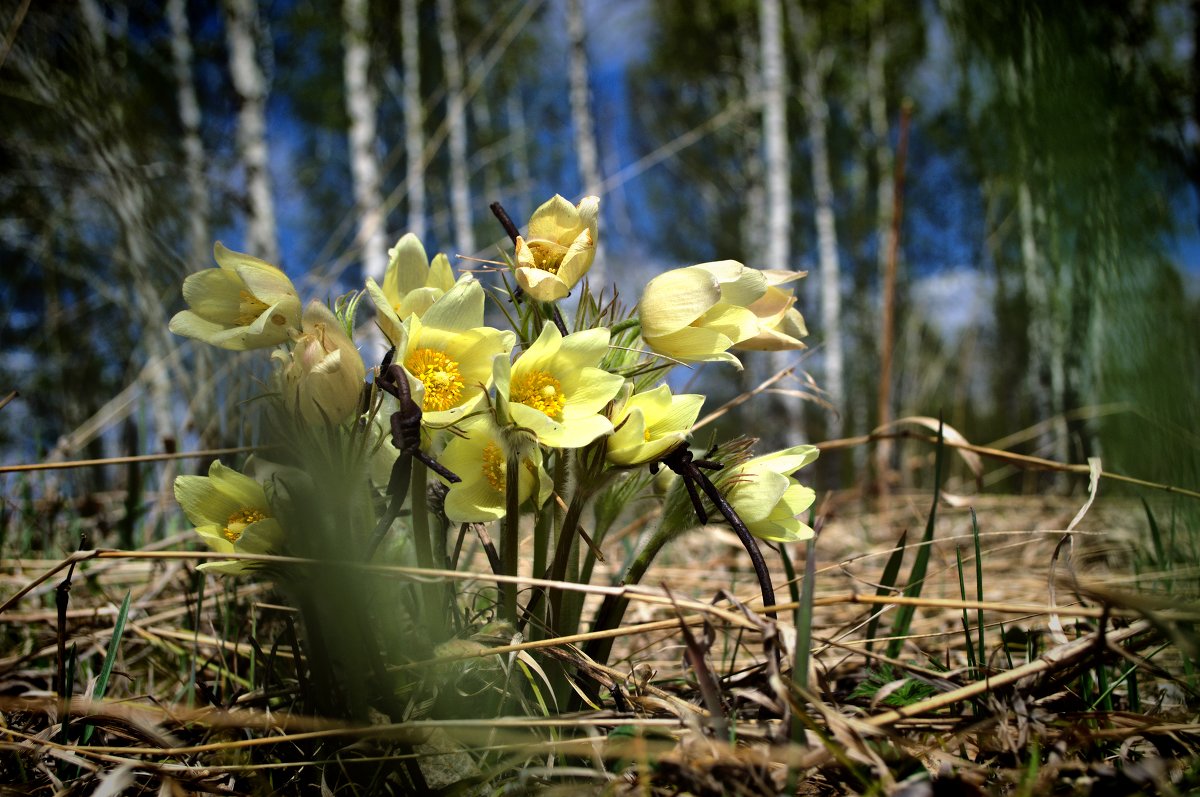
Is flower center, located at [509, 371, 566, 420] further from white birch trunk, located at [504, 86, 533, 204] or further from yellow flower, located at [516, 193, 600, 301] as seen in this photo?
white birch trunk, located at [504, 86, 533, 204]

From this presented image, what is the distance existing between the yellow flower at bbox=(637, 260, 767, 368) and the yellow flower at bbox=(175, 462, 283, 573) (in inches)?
14.1

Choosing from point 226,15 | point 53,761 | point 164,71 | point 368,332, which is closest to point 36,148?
point 368,332

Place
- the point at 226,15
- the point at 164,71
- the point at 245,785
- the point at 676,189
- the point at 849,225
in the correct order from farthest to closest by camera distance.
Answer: the point at 676,189 < the point at 849,225 < the point at 164,71 < the point at 226,15 < the point at 245,785

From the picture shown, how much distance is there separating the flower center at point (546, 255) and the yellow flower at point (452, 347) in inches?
3.0

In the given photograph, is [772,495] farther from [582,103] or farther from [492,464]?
[582,103]

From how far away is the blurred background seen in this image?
1.85 feet

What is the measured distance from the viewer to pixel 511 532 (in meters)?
0.58

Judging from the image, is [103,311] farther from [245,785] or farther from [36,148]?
[245,785]

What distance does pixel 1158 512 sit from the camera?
0.87 metres

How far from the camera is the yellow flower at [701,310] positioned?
60 cm

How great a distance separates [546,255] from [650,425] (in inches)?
7.1

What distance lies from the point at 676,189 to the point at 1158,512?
14.2 meters

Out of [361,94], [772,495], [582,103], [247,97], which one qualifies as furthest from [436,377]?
[582,103]

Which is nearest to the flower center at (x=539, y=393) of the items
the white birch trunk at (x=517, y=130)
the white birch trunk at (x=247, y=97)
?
the white birch trunk at (x=247, y=97)
